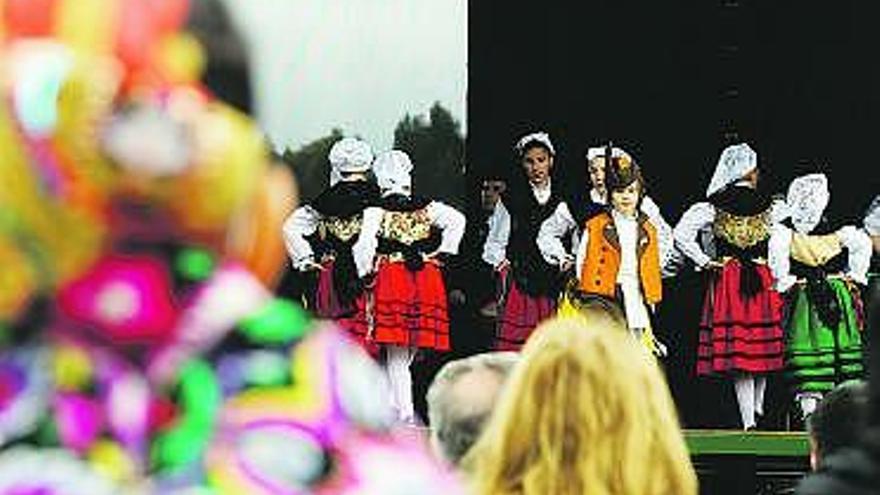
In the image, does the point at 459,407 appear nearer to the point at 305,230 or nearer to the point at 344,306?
the point at 344,306

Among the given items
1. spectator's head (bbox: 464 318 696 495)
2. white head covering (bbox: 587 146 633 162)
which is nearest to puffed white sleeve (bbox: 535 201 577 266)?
white head covering (bbox: 587 146 633 162)

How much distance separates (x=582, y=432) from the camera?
2.20m

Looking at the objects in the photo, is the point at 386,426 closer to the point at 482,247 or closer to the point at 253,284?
the point at 253,284

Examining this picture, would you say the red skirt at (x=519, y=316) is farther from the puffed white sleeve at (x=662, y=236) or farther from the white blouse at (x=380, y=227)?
the puffed white sleeve at (x=662, y=236)

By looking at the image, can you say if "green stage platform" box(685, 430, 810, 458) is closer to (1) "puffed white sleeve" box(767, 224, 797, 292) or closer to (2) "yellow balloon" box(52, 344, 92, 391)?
(1) "puffed white sleeve" box(767, 224, 797, 292)

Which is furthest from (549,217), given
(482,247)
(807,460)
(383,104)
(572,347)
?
(572,347)

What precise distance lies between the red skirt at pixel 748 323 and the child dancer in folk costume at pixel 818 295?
0.08 m

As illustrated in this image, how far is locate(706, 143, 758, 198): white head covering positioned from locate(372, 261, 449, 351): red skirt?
139 centimetres

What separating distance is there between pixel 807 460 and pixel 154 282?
681 centimetres

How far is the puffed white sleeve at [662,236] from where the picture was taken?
348 inches

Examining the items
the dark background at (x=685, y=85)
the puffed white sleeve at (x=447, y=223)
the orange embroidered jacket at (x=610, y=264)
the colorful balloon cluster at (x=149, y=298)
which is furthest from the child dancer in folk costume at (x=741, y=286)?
the colorful balloon cluster at (x=149, y=298)

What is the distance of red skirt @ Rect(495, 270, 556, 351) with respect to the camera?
883 cm

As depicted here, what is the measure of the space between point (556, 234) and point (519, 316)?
1.33 ft

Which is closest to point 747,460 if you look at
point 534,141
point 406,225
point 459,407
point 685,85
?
point 406,225
